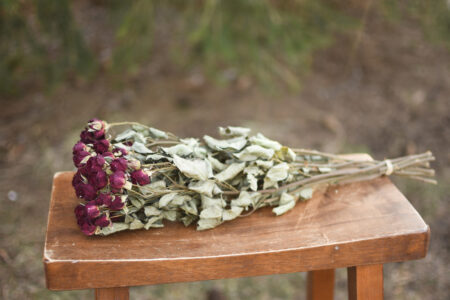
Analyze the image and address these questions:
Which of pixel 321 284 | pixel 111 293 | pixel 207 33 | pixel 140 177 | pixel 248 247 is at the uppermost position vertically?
pixel 207 33

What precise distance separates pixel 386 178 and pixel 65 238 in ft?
2.68

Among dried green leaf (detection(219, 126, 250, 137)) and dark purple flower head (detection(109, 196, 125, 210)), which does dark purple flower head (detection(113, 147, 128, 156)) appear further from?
dried green leaf (detection(219, 126, 250, 137))

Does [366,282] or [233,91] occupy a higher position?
[366,282]

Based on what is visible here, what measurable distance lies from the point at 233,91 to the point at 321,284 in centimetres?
178

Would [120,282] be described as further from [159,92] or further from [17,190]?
[159,92]

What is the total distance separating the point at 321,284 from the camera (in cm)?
135

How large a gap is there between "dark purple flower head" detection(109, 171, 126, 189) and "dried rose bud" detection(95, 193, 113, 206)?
30mm

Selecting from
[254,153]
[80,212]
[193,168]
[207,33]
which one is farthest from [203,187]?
[207,33]

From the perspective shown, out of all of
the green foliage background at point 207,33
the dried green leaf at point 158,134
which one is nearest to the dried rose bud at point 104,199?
the dried green leaf at point 158,134

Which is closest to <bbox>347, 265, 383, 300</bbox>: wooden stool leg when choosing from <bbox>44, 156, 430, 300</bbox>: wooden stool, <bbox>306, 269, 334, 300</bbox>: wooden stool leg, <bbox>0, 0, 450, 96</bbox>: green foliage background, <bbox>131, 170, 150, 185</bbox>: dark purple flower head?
<bbox>44, 156, 430, 300</bbox>: wooden stool

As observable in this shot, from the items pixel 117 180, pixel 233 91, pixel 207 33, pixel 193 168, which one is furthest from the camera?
pixel 233 91

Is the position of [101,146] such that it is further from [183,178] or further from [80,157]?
[183,178]

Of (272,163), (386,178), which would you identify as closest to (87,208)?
(272,163)

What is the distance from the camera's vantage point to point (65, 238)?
2.97 feet
